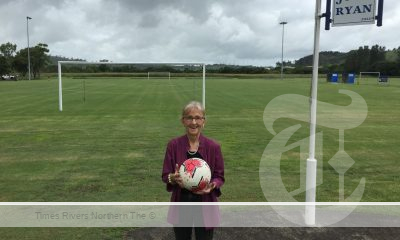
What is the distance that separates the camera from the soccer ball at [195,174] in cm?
295

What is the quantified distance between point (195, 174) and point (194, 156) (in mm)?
191

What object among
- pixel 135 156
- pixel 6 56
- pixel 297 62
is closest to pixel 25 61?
pixel 6 56

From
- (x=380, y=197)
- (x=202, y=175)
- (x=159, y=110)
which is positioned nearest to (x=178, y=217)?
(x=202, y=175)

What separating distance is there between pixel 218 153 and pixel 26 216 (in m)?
3.23

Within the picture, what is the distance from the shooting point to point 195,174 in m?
2.94

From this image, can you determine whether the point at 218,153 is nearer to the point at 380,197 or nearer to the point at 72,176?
the point at 380,197

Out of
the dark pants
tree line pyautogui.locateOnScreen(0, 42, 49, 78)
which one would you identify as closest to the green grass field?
the dark pants

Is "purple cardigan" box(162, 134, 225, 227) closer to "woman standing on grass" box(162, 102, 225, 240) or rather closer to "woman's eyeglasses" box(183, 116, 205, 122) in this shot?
"woman standing on grass" box(162, 102, 225, 240)

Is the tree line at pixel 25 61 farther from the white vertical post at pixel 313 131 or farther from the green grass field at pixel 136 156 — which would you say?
the white vertical post at pixel 313 131

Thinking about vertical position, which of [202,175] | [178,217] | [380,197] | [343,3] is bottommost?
[380,197]

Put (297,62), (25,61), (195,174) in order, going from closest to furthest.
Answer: (195,174), (25,61), (297,62)

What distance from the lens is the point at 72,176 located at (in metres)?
7.24

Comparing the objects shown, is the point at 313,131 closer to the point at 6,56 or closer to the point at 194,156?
the point at 194,156

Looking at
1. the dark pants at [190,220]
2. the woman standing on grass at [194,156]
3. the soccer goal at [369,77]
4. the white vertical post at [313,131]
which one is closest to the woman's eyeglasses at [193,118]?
the woman standing on grass at [194,156]
